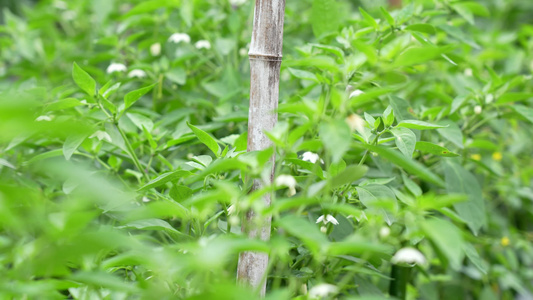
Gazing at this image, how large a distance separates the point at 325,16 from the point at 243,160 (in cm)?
62

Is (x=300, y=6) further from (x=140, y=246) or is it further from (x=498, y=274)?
(x=140, y=246)

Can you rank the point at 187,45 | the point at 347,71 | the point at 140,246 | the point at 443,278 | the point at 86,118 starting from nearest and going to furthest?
the point at 140,246 → the point at 347,71 → the point at 86,118 → the point at 443,278 → the point at 187,45

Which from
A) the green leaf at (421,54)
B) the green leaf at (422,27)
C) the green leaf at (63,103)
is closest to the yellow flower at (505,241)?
the green leaf at (422,27)

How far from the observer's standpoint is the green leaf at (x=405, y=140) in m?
0.77

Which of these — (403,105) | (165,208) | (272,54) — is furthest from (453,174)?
(165,208)

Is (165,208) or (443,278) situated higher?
(165,208)

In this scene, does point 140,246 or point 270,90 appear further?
point 270,90

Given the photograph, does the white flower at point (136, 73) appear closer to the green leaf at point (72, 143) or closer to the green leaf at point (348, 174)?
the green leaf at point (72, 143)

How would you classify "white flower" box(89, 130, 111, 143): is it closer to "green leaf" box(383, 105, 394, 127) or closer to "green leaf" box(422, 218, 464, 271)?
"green leaf" box(383, 105, 394, 127)

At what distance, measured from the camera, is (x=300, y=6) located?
6.57ft

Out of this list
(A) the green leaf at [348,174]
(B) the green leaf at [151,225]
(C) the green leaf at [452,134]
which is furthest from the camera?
(C) the green leaf at [452,134]

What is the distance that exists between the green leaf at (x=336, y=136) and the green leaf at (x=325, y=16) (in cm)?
64

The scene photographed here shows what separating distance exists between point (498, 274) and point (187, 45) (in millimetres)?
1055

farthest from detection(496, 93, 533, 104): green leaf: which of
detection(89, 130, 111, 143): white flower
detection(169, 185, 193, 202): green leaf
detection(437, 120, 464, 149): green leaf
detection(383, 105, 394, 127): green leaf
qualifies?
detection(89, 130, 111, 143): white flower
